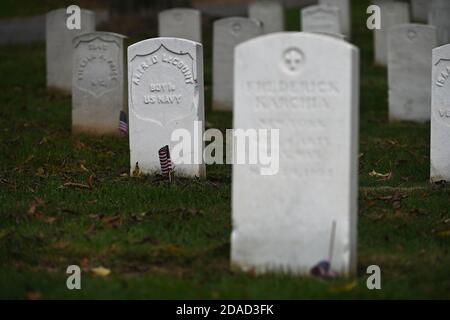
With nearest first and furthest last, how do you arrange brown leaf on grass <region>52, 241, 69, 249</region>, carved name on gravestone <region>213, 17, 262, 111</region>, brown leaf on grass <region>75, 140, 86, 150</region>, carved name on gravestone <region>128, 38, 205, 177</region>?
1. brown leaf on grass <region>52, 241, 69, 249</region>
2. carved name on gravestone <region>128, 38, 205, 177</region>
3. brown leaf on grass <region>75, 140, 86, 150</region>
4. carved name on gravestone <region>213, 17, 262, 111</region>

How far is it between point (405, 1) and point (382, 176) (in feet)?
43.0

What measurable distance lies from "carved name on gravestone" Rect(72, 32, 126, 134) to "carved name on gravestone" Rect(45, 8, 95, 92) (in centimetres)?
256

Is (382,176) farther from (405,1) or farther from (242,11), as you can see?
(242,11)

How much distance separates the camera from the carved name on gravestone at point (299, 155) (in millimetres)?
6918

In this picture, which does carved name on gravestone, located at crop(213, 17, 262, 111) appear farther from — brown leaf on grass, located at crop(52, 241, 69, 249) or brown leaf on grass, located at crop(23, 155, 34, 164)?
brown leaf on grass, located at crop(52, 241, 69, 249)

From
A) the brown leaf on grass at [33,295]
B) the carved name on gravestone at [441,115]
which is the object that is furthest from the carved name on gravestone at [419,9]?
the brown leaf on grass at [33,295]

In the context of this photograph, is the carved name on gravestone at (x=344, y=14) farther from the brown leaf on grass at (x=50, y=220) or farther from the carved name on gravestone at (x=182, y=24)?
the brown leaf on grass at (x=50, y=220)

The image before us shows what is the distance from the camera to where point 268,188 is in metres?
7.09

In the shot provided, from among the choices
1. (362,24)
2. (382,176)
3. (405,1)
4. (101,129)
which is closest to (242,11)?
(362,24)

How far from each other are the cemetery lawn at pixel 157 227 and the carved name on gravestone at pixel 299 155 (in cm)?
24

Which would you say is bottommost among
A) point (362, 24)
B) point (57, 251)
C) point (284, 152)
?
point (57, 251)

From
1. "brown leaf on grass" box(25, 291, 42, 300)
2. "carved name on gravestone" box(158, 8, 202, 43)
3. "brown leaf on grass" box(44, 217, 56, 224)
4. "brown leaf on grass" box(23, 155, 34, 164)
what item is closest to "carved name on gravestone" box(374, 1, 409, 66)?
"carved name on gravestone" box(158, 8, 202, 43)

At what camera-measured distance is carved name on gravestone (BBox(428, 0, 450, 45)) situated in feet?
67.9

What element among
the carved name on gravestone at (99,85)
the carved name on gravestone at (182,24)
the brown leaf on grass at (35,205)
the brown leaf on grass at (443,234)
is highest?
the carved name on gravestone at (182,24)
